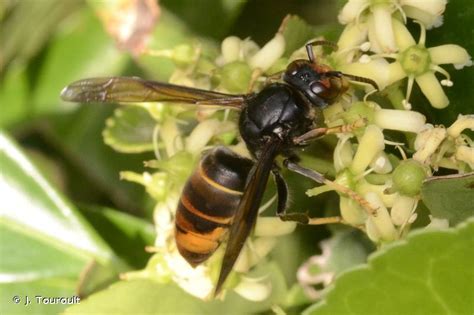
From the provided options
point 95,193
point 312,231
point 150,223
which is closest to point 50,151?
point 95,193

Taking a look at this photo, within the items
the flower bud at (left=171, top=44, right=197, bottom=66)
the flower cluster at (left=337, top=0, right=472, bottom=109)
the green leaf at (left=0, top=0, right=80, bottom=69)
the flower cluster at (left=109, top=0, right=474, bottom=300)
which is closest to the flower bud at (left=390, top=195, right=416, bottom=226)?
the flower cluster at (left=109, top=0, right=474, bottom=300)

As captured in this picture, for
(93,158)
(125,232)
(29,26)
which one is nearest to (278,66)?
(125,232)

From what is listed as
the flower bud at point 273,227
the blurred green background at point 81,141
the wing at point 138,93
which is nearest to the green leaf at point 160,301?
the blurred green background at point 81,141

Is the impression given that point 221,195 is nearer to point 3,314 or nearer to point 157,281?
point 157,281

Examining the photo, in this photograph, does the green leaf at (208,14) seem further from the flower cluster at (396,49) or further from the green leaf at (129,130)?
the flower cluster at (396,49)

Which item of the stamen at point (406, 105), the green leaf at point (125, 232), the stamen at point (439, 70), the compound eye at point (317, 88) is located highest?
the stamen at point (439, 70)
